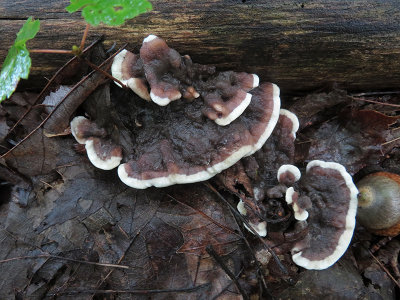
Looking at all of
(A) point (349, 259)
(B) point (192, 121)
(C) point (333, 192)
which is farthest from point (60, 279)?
(A) point (349, 259)

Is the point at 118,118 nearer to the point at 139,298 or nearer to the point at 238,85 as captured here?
the point at 238,85

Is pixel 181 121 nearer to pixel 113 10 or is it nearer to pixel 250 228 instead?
pixel 113 10

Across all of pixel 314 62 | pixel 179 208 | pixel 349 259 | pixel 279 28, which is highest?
pixel 279 28

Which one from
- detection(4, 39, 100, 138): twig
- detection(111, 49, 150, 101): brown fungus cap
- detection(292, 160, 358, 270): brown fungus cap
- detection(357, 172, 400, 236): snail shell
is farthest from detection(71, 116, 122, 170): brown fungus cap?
detection(357, 172, 400, 236): snail shell

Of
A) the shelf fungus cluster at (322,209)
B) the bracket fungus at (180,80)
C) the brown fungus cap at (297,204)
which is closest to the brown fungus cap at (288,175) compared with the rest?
the shelf fungus cluster at (322,209)

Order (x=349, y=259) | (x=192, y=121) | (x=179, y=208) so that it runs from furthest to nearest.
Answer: (x=349, y=259) → (x=179, y=208) → (x=192, y=121)

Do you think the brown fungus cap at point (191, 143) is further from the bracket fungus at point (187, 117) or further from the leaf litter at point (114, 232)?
the leaf litter at point (114, 232)
